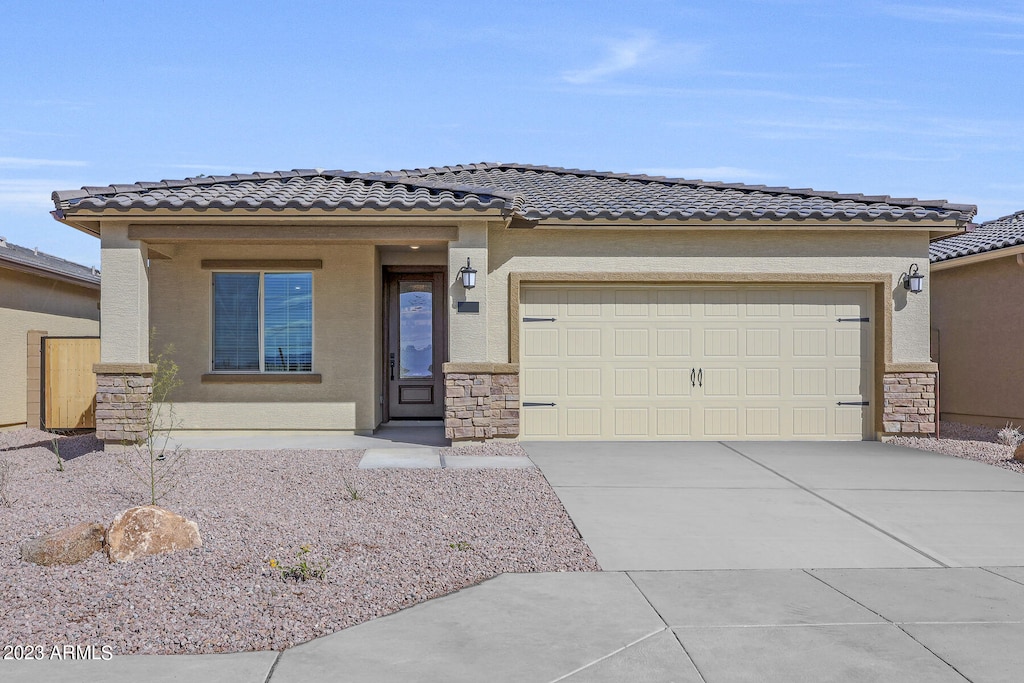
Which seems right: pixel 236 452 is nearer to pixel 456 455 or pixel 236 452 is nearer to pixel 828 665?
pixel 456 455

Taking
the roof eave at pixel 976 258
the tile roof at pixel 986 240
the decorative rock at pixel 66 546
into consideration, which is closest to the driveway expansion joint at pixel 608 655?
the decorative rock at pixel 66 546

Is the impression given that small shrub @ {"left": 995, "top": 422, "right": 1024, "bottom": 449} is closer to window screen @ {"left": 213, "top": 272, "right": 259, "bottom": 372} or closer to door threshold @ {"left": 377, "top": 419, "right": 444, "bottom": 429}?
door threshold @ {"left": 377, "top": 419, "right": 444, "bottom": 429}

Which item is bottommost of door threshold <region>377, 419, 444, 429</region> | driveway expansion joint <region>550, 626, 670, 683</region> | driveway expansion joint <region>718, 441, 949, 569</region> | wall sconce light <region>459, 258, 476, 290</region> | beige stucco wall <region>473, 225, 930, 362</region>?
driveway expansion joint <region>550, 626, 670, 683</region>

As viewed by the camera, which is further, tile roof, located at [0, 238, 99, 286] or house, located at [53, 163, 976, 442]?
tile roof, located at [0, 238, 99, 286]

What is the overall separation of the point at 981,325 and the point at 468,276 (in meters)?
10.2

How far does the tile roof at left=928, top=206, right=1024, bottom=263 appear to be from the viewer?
1472cm

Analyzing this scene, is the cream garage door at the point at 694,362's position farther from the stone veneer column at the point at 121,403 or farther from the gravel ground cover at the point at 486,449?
the stone veneer column at the point at 121,403

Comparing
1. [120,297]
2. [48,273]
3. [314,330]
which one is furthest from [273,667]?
[48,273]

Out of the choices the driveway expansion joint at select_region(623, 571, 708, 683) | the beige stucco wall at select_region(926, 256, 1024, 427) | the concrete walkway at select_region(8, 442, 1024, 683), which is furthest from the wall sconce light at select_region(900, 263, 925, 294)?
the driveway expansion joint at select_region(623, 571, 708, 683)

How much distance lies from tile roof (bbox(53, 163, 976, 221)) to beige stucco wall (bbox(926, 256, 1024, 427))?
3.46 m

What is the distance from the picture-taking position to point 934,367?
41.7 ft

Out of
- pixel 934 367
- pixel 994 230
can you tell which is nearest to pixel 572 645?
pixel 934 367

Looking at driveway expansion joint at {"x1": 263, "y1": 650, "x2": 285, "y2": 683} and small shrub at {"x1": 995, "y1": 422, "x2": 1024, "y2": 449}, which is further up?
small shrub at {"x1": 995, "y1": 422, "x2": 1024, "y2": 449}

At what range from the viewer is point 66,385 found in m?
14.5
